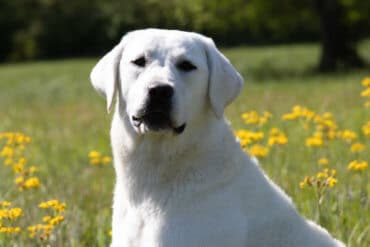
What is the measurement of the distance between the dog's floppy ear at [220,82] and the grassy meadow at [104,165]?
0.94 meters

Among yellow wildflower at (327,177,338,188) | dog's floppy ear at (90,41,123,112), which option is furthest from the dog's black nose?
yellow wildflower at (327,177,338,188)

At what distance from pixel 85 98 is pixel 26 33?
116ft

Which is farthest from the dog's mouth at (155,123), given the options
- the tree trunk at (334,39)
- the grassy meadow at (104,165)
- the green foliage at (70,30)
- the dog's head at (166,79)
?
the green foliage at (70,30)

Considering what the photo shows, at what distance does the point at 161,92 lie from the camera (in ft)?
12.4

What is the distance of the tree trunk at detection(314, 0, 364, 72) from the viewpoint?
23.0 m

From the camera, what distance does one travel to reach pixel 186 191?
382 cm

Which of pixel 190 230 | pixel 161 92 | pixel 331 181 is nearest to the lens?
pixel 190 230

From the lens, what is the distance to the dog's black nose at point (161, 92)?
3.77 m

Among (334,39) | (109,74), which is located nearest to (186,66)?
(109,74)

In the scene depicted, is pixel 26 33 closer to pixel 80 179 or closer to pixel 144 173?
pixel 80 179

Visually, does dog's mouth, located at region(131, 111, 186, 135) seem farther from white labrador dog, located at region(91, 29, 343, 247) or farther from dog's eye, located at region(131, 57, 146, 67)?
dog's eye, located at region(131, 57, 146, 67)

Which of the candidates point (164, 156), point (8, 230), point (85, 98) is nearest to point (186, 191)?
point (164, 156)

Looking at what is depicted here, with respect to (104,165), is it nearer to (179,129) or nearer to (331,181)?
(331,181)

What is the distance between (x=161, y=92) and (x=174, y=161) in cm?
40
